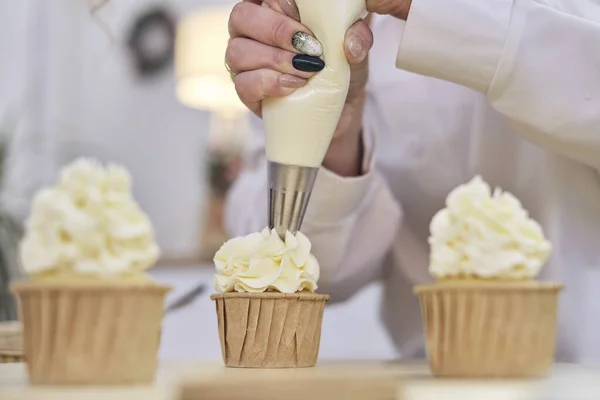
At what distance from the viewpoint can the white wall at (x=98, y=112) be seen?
3.19 metres

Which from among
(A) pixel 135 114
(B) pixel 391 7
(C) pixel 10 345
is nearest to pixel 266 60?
(B) pixel 391 7

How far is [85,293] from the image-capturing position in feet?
1.87

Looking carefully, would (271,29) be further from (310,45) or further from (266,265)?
(266,265)

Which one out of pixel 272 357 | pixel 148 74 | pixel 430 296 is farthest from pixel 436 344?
pixel 148 74

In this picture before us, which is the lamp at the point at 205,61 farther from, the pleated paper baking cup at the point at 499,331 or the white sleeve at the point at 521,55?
the pleated paper baking cup at the point at 499,331

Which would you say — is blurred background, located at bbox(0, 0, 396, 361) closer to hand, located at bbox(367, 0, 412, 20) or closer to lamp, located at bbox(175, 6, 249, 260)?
lamp, located at bbox(175, 6, 249, 260)

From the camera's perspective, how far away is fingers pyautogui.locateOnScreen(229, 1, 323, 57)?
0.76m

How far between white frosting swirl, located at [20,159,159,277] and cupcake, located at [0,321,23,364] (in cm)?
30

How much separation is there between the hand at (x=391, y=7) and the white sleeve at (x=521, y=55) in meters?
0.02

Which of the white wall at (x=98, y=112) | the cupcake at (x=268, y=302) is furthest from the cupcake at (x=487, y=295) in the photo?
the white wall at (x=98, y=112)

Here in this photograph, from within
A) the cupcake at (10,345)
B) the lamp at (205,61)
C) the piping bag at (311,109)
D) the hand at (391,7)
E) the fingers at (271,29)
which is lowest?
the cupcake at (10,345)

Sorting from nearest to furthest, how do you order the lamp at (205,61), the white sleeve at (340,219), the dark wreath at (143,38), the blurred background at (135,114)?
the white sleeve at (340,219), the lamp at (205,61), the blurred background at (135,114), the dark wreath at (143,38)

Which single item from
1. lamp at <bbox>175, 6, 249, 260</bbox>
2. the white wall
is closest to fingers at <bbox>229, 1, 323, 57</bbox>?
lamp at <bbox>175, 6, 249, 260</bbox>

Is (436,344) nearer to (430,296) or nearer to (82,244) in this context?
(430,296)
